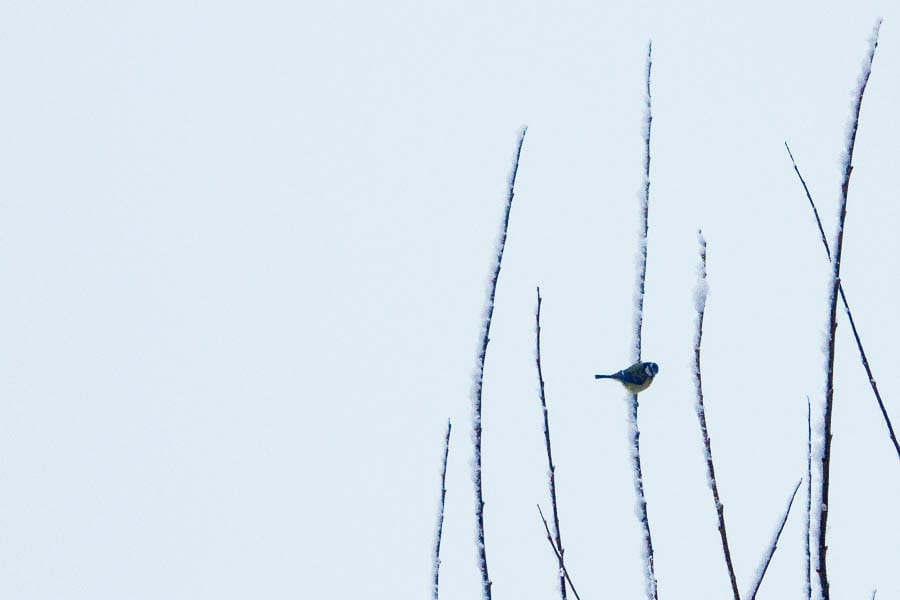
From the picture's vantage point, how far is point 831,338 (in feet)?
7.14

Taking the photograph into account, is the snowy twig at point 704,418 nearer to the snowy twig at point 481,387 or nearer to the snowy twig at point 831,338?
the snowy twig at point 831,338

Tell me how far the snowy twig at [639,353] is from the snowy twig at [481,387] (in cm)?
43

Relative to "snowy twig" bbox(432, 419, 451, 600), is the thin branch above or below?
above

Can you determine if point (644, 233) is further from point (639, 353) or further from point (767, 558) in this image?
point (767, 558)

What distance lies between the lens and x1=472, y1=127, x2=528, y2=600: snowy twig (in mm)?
2465

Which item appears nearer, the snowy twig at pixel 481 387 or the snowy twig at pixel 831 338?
the snowy twig at pixel 831 338

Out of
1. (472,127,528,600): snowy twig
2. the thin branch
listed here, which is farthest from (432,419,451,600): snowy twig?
the thin branch

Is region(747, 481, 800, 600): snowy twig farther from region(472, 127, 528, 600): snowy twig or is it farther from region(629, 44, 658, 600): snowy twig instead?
region(472, 127, 528, 600): snowy twig

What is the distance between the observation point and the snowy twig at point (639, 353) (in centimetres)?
261

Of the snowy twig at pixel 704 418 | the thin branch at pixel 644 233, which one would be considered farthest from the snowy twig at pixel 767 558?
the thin branch at pixel 644 233

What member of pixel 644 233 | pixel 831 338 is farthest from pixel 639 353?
pixel 831 338

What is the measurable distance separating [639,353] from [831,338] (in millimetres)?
808

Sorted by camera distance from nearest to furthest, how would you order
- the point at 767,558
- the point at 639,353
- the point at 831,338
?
the point at 831,338, the point at 767,558, the point at 639,353

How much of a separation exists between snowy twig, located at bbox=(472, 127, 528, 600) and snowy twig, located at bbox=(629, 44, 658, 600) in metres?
0.43
